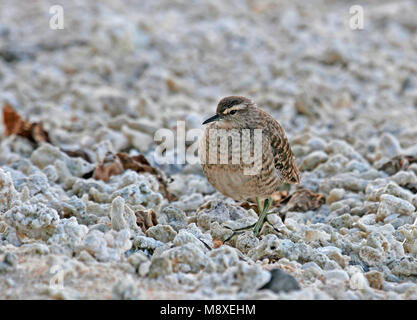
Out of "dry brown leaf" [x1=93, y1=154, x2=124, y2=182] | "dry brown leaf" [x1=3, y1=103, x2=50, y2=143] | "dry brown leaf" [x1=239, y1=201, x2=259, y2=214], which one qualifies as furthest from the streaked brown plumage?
"dry brown leaf" [x1=3, y1=103, x2=50, y2=143]

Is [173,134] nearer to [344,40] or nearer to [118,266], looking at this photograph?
[118,266]

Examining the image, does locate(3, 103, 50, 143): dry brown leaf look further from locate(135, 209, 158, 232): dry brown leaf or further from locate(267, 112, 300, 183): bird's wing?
locate(267, 112, 300, 183): bird's wing

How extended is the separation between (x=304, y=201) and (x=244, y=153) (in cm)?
109

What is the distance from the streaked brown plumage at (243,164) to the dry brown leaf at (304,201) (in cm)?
29

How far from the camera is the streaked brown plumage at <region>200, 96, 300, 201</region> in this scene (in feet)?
19.3

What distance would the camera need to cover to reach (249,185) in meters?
5.89

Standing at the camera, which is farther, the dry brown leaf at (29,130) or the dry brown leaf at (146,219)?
the dry brown leaf at (29,130)

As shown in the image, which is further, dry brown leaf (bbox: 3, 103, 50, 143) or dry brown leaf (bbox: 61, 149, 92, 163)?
dry brown leaf (bbox: 3, 103, 50, 143)

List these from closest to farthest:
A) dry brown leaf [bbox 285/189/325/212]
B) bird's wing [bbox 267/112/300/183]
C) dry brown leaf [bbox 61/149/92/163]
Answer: bird's wing [bbox 267/112/300/183] → dry brown leaf [bbox 285/189/325/212] → dry brown leaf [bbox 61/149/92/163]

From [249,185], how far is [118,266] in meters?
1.72

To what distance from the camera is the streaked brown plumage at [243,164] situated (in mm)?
5883

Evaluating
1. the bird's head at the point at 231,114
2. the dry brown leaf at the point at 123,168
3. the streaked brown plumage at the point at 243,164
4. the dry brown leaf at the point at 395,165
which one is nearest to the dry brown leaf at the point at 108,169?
→ the dry brown leaf at the point at 123,168

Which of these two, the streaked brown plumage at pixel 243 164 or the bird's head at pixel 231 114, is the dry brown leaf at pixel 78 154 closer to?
the streaked brown plumage at pixel 243 164

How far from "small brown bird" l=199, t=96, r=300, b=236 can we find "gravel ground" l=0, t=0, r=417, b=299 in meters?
0.26
